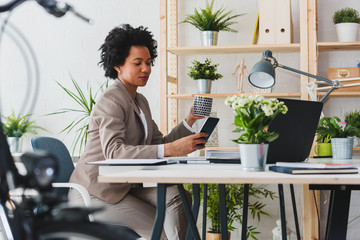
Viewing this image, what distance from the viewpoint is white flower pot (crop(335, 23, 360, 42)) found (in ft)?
10.6

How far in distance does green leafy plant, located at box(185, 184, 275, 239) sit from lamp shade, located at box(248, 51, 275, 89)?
942 millimetres

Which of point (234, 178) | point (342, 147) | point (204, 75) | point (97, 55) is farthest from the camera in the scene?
point (97, 55)

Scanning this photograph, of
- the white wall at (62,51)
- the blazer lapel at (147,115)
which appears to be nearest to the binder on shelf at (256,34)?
the white wall at (62,51)

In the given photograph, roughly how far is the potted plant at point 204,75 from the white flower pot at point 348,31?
0.87 meters

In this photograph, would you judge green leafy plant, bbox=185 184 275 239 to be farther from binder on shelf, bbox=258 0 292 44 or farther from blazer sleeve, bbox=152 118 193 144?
binder on shelf, bbox=258 0 292 44

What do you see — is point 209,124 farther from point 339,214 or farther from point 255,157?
point 339,214

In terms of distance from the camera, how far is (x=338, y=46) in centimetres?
325

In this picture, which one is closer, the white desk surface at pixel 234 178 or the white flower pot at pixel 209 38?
the white desk surface at pixel 234 178

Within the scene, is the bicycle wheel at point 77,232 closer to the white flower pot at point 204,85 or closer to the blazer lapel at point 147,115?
the blazer lapel at point 147,115

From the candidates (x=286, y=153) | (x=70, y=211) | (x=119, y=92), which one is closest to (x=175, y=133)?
(x=119, y=92)

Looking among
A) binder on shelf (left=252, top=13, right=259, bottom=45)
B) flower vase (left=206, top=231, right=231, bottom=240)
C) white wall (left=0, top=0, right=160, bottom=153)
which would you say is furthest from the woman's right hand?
white wall (left=0, top=0, right=160, bottom=153)

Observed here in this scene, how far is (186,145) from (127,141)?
0.42 meters

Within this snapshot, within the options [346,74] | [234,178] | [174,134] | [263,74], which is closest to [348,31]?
[346,74]

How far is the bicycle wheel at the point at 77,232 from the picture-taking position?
0.60 meters
